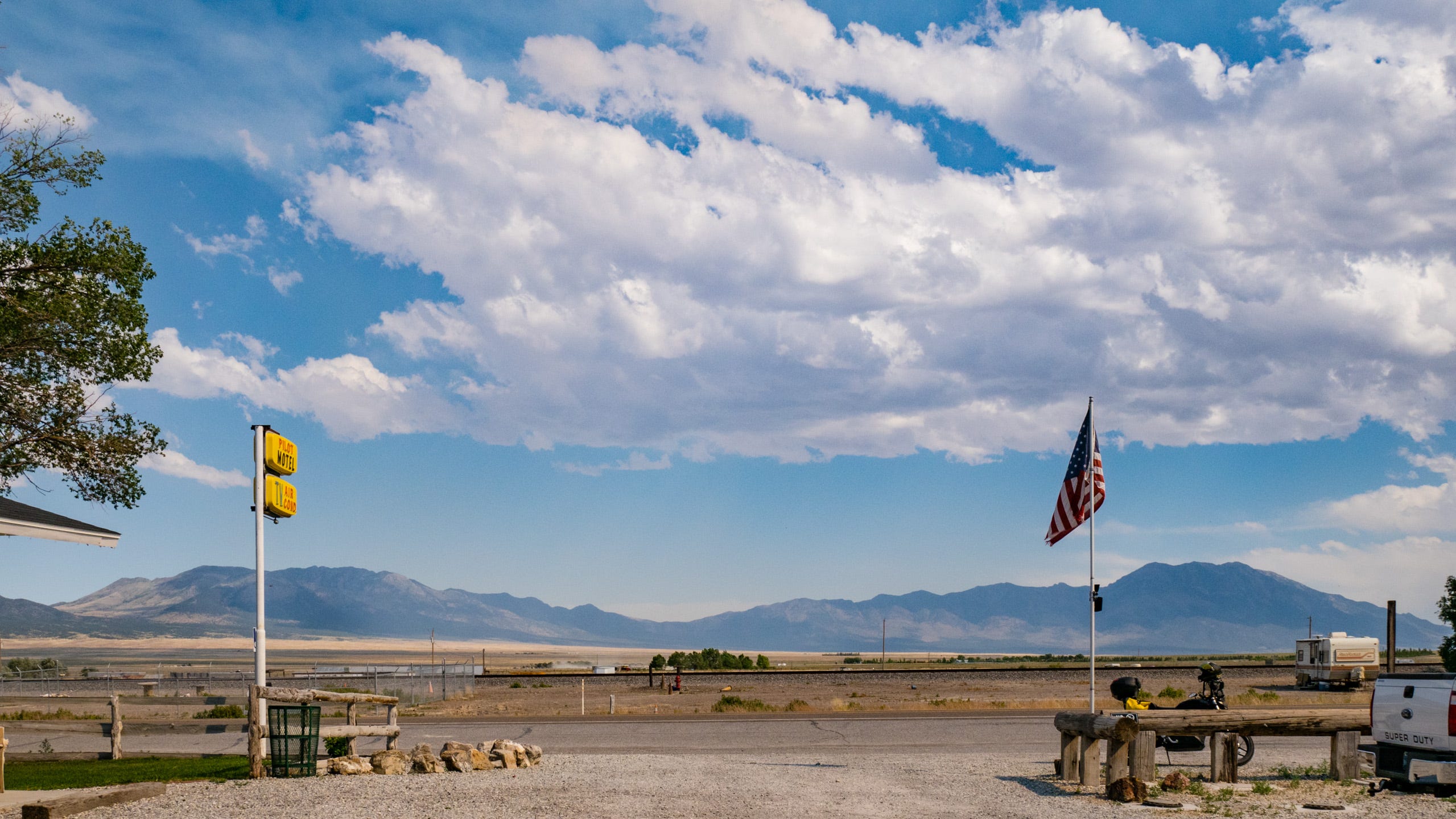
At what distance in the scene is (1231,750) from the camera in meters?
17.3

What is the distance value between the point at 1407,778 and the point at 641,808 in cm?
988

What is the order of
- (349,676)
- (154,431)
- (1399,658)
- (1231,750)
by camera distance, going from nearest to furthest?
(1231,750), (154,431), (349,676), (1399,658)

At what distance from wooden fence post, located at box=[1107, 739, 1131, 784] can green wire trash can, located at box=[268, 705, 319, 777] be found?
1201 centimetres

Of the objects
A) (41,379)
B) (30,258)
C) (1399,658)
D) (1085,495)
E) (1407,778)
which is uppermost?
(30,258)

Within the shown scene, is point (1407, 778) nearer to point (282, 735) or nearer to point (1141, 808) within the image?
point (1141, 808)

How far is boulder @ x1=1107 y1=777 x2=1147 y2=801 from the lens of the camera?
1545 centimetres

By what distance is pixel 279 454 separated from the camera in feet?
66.6

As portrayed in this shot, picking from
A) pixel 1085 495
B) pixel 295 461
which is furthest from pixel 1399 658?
pixel 295 461

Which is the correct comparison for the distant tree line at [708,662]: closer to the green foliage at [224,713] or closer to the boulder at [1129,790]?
the green foliage at [224,713]

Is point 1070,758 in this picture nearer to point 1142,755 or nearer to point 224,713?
point 1142,755

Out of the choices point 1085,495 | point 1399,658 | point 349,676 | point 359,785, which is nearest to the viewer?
point 359,785

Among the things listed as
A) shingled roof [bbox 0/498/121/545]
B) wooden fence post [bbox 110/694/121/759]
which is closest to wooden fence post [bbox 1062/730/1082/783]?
shingled roof [bbox 0/498/121/545]

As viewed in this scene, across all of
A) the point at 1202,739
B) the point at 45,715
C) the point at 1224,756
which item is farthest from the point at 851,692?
the point at 1224,756

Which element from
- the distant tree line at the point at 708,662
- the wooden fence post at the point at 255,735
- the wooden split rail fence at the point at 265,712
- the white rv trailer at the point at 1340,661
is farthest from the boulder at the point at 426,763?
the distant tree line at the point at 708,662
